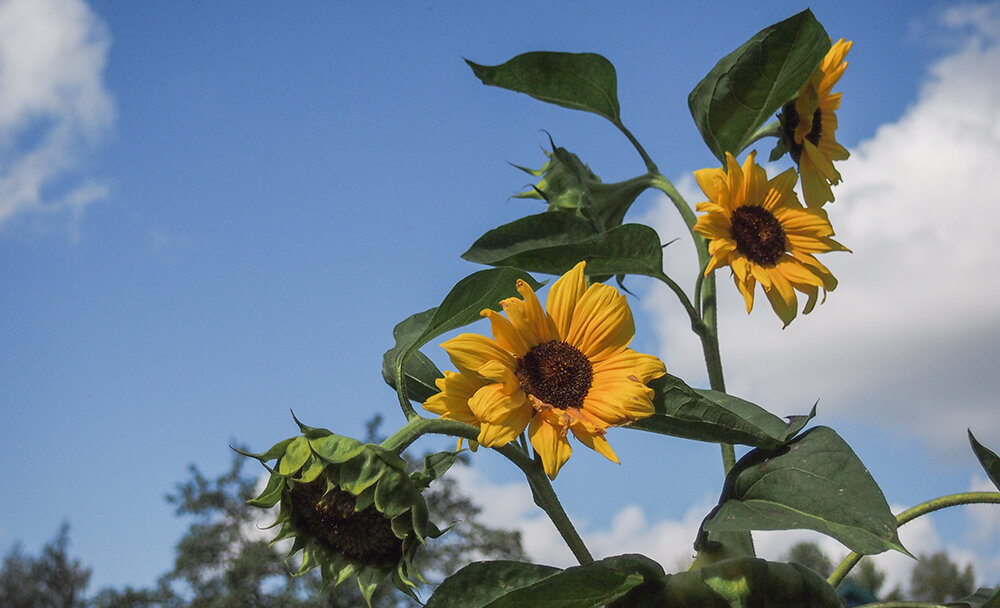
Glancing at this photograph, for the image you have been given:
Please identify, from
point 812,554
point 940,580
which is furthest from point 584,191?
point 940,580

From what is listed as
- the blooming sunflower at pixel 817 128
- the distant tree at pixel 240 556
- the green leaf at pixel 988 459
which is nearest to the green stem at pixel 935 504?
the green leaf at pixel 988 459

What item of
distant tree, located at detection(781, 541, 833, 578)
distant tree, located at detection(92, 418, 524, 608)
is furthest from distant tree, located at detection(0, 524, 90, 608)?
distant tree, located at detection(781, 541, 833, 578)

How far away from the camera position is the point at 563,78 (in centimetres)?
110

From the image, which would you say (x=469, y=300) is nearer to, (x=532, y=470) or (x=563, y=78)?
(x=532, y=470)

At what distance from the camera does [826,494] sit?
29.3 inches

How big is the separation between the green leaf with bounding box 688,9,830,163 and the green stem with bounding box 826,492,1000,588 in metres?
0.43

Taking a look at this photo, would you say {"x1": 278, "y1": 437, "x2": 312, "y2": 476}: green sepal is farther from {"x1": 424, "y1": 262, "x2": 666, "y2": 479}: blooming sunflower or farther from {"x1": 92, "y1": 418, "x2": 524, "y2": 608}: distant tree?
{"x1": 92, "y1": 418, "x2": 524, "y2": 608}: distant tree

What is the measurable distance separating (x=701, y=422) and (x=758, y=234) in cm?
31

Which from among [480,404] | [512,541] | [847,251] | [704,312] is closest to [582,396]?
[480,404]

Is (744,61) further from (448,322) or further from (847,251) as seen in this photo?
(448,322)

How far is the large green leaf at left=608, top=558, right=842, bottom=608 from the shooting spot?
0.73 m

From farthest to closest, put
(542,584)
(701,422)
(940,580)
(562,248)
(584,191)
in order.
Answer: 1. (940,580)
2. (584,191)
3. (562,248)
4. (701,422)
5. (542,584)

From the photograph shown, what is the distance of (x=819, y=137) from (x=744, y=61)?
0.20m

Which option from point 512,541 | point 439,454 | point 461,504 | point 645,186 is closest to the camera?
point 439,454
